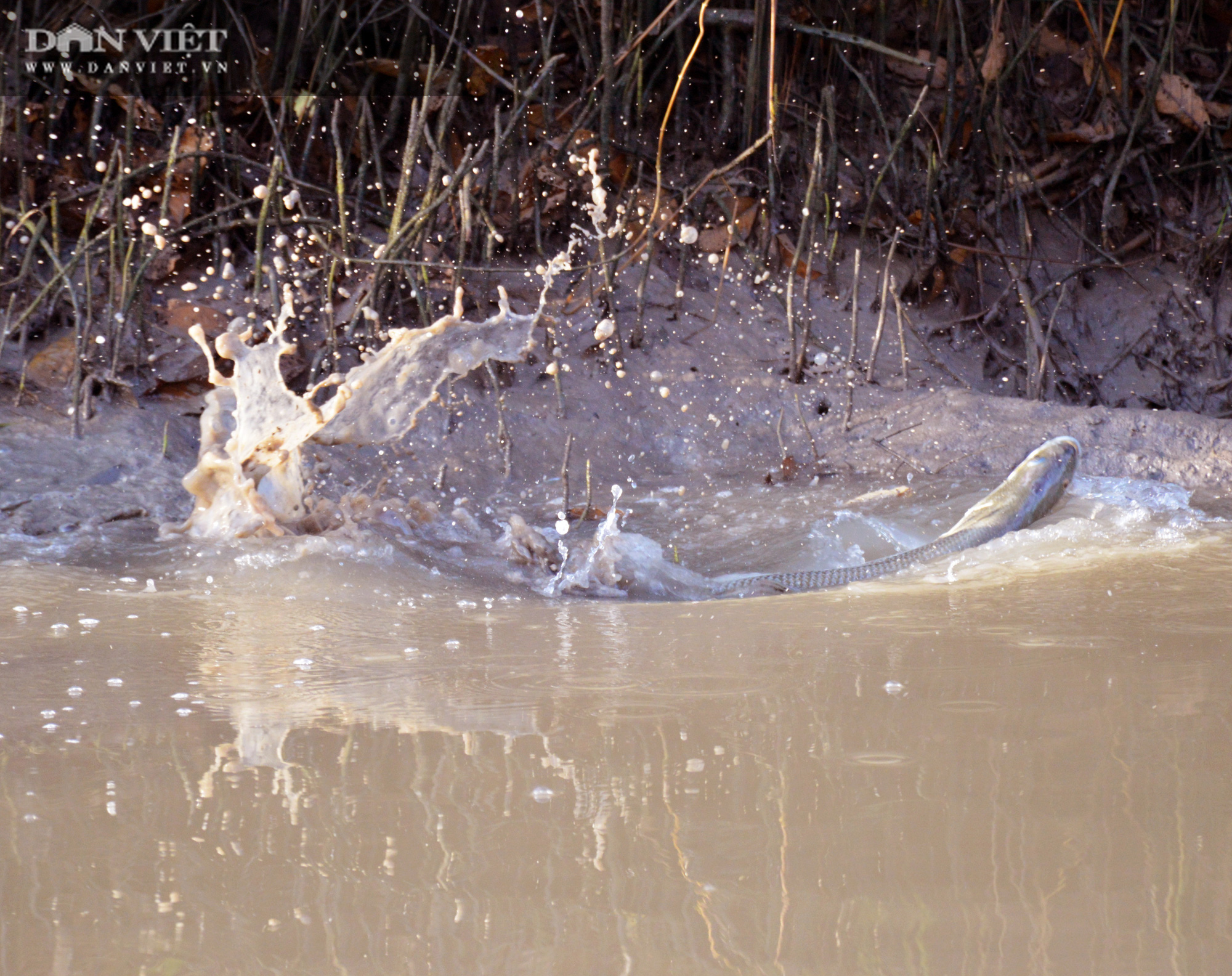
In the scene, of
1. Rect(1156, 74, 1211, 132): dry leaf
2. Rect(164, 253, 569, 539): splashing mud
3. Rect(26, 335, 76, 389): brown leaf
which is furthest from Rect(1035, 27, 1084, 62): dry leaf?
Rect(26, 335, 76, 389): brown leaf

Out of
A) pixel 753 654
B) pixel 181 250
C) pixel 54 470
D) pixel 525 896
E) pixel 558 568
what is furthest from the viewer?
pixel 181 250

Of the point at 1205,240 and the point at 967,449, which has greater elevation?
the point at 1205,240

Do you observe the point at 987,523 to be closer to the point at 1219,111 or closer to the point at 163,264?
the point at 163,264

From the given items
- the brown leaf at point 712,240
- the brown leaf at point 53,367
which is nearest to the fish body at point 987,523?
the brown leaf at point 712,240

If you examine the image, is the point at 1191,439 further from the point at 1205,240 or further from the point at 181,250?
the point at 181,250

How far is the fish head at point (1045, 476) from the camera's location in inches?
145

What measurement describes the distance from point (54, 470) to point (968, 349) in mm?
4720

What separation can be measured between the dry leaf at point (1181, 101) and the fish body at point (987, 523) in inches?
130

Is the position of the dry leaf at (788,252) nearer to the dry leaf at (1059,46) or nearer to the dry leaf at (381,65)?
the dry leaf at (381,65)

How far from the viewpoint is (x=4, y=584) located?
260 cm

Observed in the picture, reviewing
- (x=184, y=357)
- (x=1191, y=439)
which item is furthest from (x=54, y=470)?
(x=1191, y=439)

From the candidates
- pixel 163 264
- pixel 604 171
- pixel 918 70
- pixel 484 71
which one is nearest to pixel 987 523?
pixel 604 171

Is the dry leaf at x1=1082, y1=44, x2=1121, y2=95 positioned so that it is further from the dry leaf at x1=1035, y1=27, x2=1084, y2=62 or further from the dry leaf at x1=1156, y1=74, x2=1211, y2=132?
the dry leaf at x1=1156, y1=74, x2=1211, y2=132

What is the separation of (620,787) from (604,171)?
4724mm
